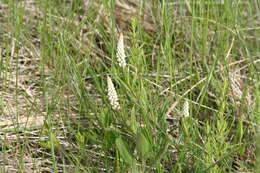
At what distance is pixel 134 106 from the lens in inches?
62.8

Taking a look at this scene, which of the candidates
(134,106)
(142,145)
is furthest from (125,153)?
(134,106)

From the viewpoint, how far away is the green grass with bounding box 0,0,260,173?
1511 millimetres

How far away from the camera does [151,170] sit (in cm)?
158

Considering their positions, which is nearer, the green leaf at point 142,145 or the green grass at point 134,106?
the green leaf at point 142,145

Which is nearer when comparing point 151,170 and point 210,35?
point 151,170

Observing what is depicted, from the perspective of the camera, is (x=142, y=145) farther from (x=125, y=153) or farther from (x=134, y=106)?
(x=134, y=106)

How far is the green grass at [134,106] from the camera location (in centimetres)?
151

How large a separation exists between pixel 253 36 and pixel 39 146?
49.5 inches

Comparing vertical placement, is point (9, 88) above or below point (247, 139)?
above

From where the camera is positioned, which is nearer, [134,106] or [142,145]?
[142,145]

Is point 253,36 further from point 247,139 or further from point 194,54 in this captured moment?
point 247,139

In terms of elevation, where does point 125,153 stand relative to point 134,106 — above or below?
below

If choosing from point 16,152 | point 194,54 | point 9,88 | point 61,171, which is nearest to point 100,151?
point 61,171

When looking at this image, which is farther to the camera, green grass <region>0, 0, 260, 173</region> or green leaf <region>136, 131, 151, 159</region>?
green grass <region>0, 0, 260, 173</region>
